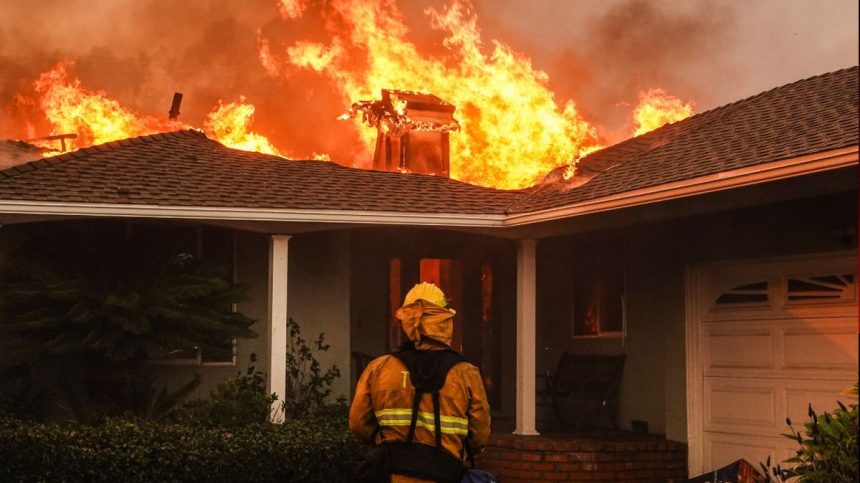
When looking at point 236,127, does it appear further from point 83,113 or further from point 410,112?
point 410,112

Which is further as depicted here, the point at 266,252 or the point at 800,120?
the point at 266,252

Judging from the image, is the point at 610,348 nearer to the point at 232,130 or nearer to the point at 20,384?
the point at 20,384

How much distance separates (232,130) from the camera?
2180 centimetres

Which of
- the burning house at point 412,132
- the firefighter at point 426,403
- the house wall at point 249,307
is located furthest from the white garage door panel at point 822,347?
the burning house at point 412,132

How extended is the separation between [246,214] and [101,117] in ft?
33.7

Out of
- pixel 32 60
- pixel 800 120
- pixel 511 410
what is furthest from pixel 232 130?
pixel 800 120

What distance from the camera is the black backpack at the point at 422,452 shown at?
6.40 metres

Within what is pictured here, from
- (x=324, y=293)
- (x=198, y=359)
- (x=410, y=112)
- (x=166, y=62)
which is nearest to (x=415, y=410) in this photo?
(x=198, y=359)

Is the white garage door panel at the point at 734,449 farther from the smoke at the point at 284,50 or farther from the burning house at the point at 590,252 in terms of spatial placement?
the smoke at the point at 284,50

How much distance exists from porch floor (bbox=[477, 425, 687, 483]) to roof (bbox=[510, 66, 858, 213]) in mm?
2418

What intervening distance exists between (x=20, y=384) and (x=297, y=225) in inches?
126

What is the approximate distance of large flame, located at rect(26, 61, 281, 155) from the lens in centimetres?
2131

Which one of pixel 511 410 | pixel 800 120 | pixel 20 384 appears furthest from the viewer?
pixel 511 410

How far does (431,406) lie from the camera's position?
6.46 meters
